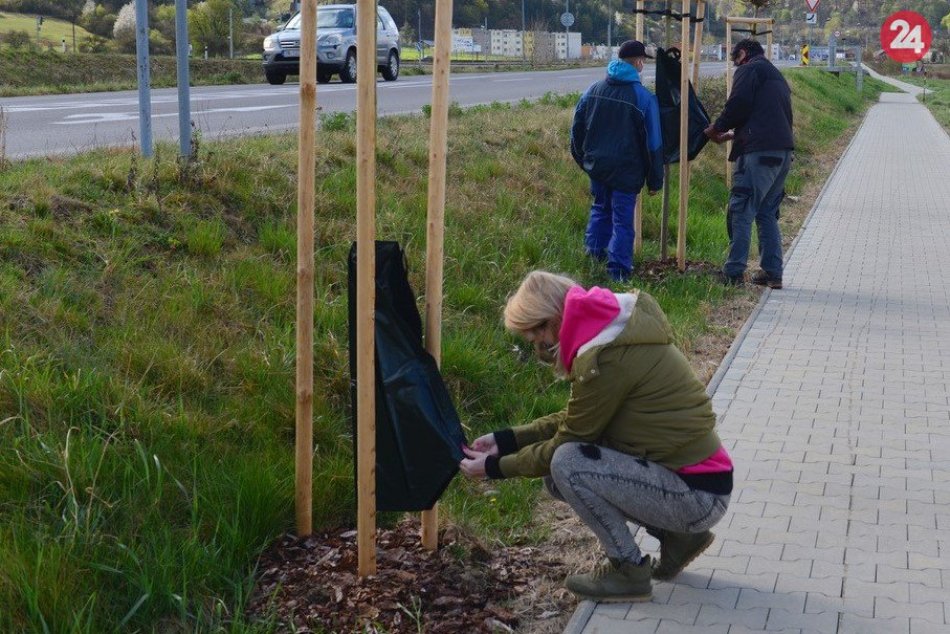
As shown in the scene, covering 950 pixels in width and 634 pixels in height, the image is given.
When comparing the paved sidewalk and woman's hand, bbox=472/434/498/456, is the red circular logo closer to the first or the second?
the paved sidewalk

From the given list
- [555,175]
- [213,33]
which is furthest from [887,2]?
[555,175]

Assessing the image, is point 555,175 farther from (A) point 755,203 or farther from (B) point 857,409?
(B) point 857,409

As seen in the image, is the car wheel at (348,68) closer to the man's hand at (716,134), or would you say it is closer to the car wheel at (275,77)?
the car wheel at (275,77)

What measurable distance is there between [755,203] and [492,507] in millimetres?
5726

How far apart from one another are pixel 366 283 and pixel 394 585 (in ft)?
3.58

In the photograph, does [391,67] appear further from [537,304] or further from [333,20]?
[537,304]

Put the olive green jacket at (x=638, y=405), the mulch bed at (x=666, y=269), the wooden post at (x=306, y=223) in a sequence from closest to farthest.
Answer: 1. the olive green jacket at (x=638, y=405)
2. the wooden post at (x=306, y=223)
3. the mulch bed at (x=666, y=269)

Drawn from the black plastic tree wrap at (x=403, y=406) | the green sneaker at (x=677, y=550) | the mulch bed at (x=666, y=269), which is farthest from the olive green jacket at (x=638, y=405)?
the mulch bed at (x=666, y=269)

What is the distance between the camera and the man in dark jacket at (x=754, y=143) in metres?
9.99

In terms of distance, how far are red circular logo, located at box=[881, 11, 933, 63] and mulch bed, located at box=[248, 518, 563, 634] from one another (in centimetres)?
4048

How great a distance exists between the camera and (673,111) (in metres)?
10.7

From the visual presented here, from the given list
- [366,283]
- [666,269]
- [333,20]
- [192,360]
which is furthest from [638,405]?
[333,20]

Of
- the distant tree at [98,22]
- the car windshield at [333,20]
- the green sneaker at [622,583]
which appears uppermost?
the distant tree at [98,22]

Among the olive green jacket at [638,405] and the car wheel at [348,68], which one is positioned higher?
the car wheel at [348,68]
